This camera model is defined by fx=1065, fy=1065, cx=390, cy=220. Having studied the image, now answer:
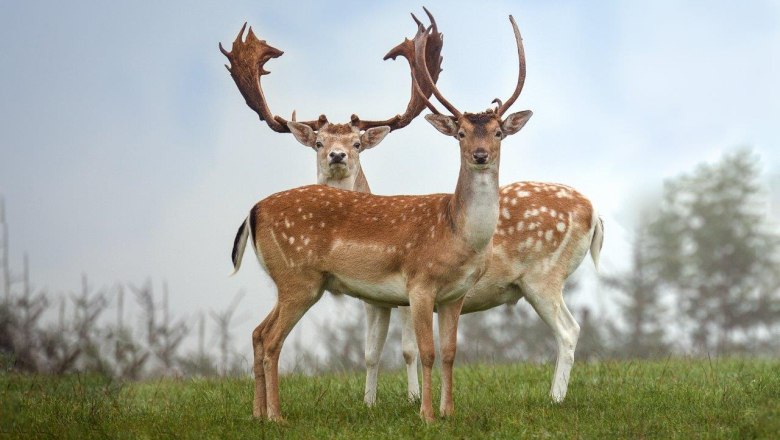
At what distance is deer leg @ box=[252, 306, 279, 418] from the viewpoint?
7602mm

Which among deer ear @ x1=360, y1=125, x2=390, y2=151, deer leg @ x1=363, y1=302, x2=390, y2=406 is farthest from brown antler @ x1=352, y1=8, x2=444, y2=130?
deer leg @ x1=363, y1=302, x2=390, y2=406

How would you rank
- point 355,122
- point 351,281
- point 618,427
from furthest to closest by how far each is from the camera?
point 355,122
point 351,281
point 618,427

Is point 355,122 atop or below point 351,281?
atop

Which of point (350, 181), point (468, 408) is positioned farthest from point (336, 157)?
point (468, 408)

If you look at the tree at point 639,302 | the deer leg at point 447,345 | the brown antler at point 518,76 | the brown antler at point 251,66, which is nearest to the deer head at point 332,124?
the brown antler at point 251,66

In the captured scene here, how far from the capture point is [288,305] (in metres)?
7.52

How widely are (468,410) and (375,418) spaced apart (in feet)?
2.27

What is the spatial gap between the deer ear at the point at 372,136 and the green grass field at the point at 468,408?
2188mm

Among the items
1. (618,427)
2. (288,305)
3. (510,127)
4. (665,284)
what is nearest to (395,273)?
(288,305)

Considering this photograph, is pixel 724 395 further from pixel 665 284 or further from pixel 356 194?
pixel 665 284

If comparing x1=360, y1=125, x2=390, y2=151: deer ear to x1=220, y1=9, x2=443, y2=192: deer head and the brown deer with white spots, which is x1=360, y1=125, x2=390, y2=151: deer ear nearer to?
x1=220, y1=9, x2=443, y2=192: deer head

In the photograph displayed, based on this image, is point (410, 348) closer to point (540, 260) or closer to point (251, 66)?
point (540, 260)

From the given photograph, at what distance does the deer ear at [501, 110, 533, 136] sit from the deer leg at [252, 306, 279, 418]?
2.09m

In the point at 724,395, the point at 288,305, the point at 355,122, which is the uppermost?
the point at 355,122
